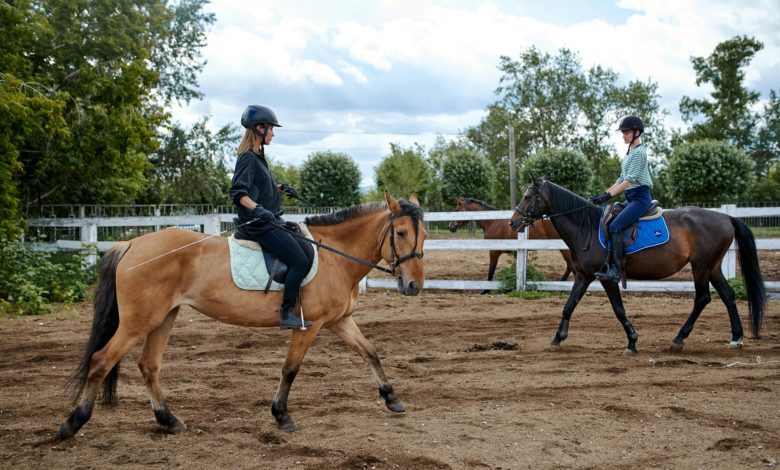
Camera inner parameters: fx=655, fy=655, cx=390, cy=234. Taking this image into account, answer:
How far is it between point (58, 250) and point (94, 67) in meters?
4.64

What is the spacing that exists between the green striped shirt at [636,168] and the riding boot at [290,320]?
4.87 meters

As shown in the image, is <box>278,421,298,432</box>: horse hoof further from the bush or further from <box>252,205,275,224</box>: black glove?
the bush

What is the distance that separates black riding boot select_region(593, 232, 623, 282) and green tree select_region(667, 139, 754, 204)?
26.1 m

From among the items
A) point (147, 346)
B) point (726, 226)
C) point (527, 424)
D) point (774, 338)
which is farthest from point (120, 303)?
point (774, 338)

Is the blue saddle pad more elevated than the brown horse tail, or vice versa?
the blue saddle pad

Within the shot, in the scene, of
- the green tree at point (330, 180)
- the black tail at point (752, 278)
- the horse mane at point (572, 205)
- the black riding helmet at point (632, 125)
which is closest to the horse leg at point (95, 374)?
the horse mane at point (572, 205)

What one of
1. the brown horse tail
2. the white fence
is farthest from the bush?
the brown horse tail

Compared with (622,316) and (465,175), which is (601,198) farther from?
(465,175)

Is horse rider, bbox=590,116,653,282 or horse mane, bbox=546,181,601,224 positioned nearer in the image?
horse rider, bbox=590,116,653,282

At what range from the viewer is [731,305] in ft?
29.3

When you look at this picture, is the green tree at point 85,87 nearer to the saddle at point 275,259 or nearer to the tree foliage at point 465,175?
the saddle at point 275,259

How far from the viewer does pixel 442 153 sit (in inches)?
2292

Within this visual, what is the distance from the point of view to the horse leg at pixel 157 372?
18.1 ft

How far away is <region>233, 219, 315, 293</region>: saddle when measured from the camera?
571 centimetres
